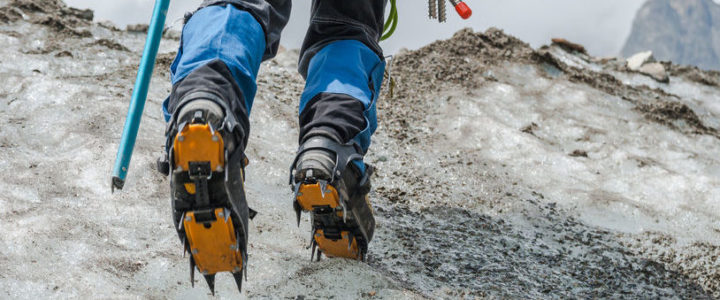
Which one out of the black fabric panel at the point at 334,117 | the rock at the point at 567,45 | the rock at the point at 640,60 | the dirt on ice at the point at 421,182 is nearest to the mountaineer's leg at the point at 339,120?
the black fabric panel at the point at 334,117

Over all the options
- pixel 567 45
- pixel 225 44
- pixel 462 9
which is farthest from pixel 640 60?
pixel 225 44

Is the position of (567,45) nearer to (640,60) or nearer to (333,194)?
(640,60)

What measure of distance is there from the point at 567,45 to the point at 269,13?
5659 millimetres

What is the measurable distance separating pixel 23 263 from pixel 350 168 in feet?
3.24

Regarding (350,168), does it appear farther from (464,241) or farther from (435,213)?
(435,213)

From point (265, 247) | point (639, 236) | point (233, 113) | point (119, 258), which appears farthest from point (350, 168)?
point (639, 236)

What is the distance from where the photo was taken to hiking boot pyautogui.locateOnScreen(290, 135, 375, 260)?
171 cm

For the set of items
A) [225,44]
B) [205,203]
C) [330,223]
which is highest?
[225,44]

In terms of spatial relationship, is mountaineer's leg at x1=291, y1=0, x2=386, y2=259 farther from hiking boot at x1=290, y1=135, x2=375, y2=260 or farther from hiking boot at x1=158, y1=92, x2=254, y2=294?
hiking boot at x1=158, y1=92, x2=254, y2=294

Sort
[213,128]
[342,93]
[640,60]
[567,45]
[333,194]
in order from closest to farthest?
[213,128] < [333,194] < [342,93] < [567,45] < [640,60]

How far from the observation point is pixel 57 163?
110 inches

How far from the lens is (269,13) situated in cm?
182

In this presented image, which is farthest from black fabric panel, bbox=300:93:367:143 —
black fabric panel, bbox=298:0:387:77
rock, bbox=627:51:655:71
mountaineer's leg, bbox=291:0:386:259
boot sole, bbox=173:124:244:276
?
rock, bbox=627:51:655:71

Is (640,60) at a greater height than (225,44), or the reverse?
(225,44)
